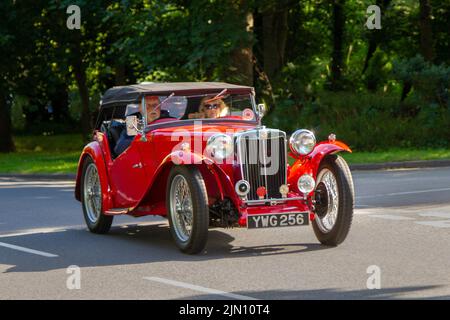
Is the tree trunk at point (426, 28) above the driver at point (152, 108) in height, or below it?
above

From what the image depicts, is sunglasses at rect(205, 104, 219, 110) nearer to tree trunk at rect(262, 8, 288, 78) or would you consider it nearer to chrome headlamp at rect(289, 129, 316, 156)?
chrome headlamp at rect(289, 129, 316, 156)

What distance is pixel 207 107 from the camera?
12.7m

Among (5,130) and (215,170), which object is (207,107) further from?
(5,130)

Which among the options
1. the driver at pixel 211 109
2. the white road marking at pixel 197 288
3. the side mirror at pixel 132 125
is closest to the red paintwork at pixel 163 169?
the side mirror at pixel 132 125

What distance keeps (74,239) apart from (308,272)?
13.5ft

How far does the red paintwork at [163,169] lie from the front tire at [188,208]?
17 centimetres

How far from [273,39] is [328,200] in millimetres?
27087

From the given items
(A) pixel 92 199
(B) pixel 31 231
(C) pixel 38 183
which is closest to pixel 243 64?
(C) pixel 38 183

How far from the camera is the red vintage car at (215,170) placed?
10961 millimetres

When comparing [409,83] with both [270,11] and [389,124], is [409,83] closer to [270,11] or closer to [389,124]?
[389,124]

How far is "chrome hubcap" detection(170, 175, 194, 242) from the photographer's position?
11.1m

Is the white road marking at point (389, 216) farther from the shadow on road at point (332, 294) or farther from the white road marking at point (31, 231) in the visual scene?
the shadow on road at point (332, 294)

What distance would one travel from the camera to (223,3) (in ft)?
101

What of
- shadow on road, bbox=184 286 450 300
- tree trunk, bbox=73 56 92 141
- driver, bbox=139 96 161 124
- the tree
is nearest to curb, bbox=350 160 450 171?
driver, bbox=139 96 161 124
